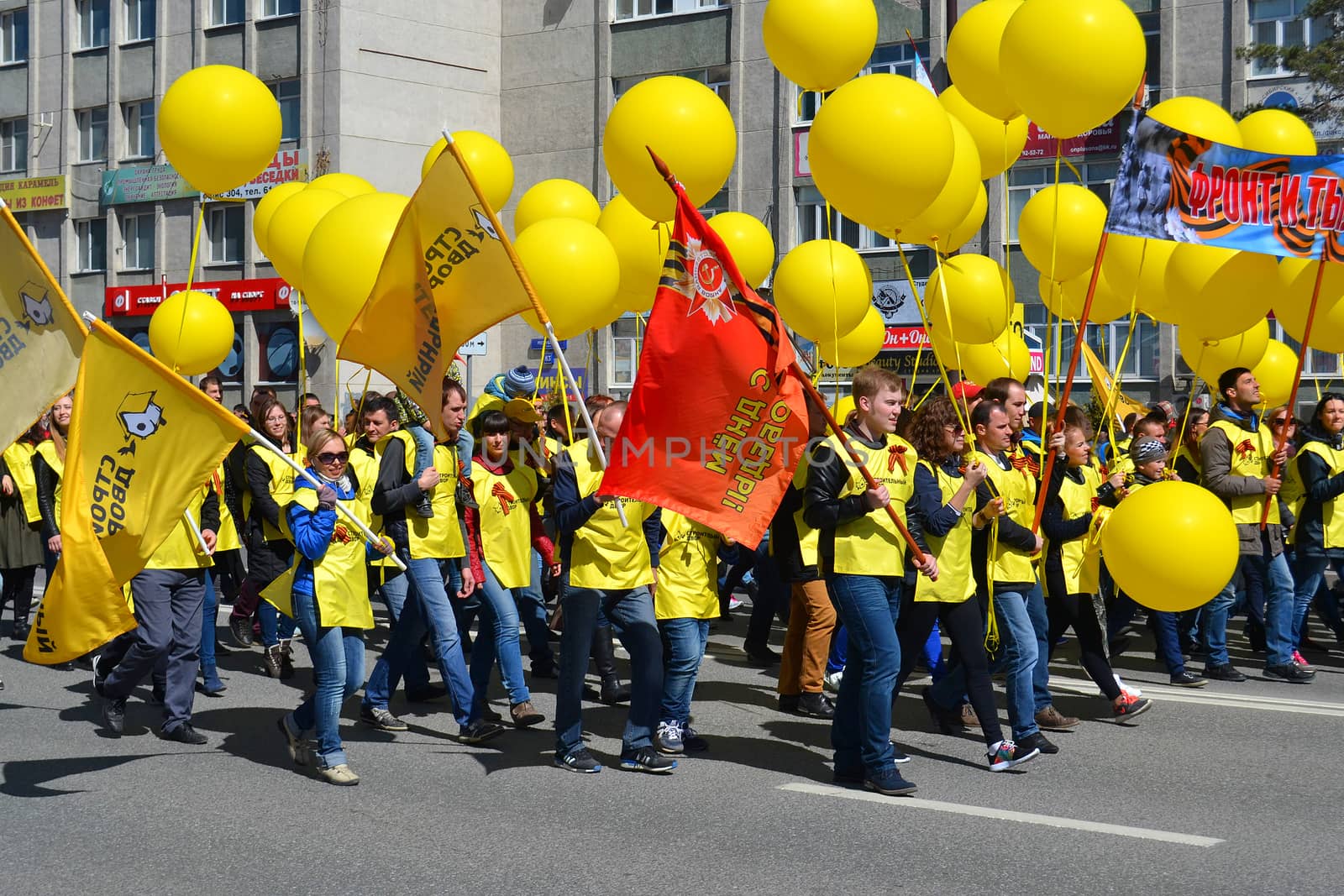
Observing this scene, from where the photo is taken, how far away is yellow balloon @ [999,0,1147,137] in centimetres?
792

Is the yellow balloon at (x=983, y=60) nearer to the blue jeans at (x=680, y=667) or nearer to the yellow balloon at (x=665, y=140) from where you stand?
the yellow balloon at (x=665, y=140)

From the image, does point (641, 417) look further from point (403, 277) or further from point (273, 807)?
point (273, 807)

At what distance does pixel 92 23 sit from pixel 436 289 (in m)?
38.6

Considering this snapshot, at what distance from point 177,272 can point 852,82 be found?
33836 mm

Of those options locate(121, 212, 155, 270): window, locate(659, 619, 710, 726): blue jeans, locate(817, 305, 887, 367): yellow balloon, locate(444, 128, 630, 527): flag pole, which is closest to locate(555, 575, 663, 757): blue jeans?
locate(659, 619, 710, 726): blue jeans

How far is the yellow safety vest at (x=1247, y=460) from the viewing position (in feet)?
31.9

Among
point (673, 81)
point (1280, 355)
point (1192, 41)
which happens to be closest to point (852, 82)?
point (673, 81)

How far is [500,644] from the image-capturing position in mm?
8109

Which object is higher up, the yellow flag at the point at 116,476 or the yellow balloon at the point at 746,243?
the yellow balloon at the point at 746,243

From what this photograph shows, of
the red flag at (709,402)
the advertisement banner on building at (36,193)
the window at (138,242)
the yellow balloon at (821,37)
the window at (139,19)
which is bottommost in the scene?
the red flag at (709,402)

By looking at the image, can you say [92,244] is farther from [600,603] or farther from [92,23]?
[600,603]

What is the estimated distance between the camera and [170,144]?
9.71 meters

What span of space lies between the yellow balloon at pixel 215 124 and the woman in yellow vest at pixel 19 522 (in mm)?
2388

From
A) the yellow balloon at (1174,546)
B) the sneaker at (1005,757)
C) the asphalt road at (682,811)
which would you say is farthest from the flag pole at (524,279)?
the yellow balloon at (1174,546)
